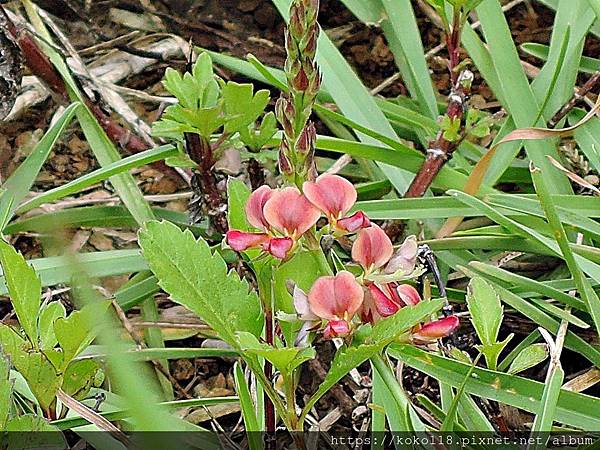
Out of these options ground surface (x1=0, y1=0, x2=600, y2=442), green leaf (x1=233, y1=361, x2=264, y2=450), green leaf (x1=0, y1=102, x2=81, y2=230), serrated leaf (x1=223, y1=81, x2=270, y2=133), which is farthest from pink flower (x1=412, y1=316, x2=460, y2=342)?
green leaf (x1=0, y1=102, x2=81, y2=230)

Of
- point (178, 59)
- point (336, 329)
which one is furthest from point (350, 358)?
point (178, 59)

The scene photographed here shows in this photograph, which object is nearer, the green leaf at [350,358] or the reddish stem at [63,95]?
the green leaf at [350,358]

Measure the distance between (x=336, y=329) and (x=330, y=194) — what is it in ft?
0.42

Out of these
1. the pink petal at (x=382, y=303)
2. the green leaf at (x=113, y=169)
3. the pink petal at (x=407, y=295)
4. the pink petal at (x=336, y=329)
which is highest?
the green leaf at (x=113, y=169)

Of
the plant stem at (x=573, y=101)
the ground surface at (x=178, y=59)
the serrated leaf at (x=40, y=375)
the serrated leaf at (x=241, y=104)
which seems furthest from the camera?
the ground surface at (x=178, y=59)

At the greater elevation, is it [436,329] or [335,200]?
[335,200]

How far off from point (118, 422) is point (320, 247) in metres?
0.38

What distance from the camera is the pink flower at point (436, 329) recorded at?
73 centimetres

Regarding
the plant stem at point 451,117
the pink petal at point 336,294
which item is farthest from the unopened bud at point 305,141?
the plant stem at point 451,117

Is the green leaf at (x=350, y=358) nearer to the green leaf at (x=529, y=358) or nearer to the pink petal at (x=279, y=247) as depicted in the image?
the pink petal at (x=279, y=247)

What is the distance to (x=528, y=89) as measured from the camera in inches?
52.9

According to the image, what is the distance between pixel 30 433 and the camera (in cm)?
78

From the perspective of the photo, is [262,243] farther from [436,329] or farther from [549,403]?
[549,403]

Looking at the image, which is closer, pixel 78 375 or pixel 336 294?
pixel 336 294
